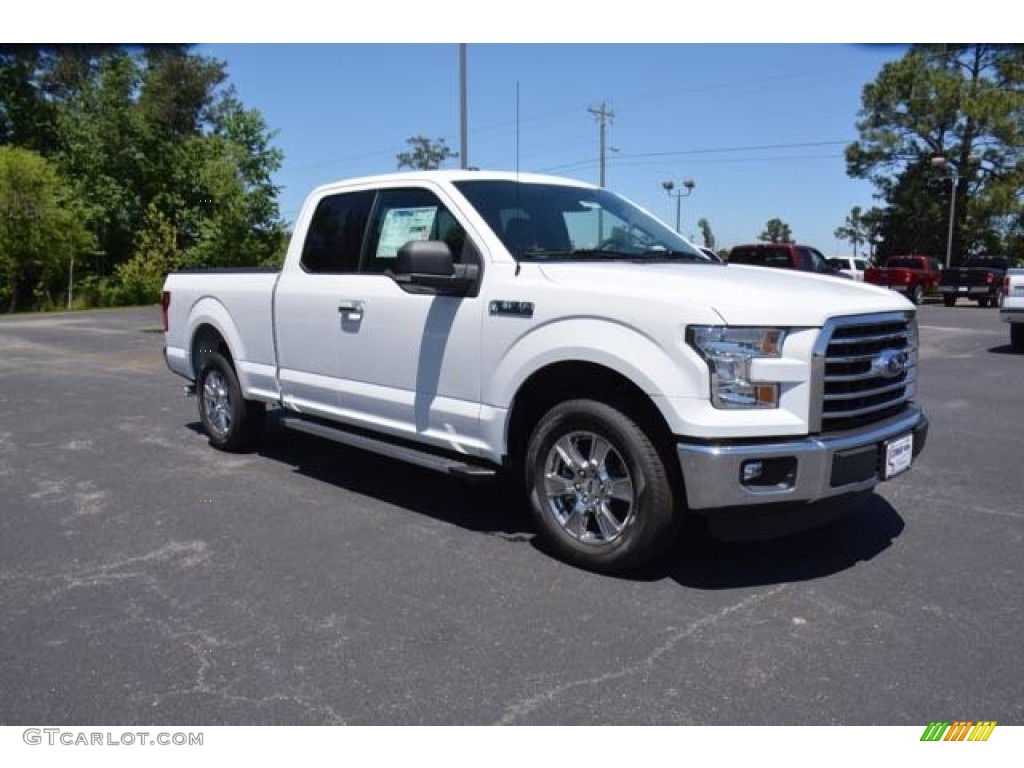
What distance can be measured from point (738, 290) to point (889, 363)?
956 mm

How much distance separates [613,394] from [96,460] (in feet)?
15.1

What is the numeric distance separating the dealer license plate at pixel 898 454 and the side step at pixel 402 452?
197 cm

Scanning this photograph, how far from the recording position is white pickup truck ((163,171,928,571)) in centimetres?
374

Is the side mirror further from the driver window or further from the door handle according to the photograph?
the door handle

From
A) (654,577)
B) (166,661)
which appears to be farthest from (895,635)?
(166,661)

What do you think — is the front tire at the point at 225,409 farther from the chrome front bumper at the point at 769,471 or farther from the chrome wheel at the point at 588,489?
the chrome front bumper at the point at 769,471

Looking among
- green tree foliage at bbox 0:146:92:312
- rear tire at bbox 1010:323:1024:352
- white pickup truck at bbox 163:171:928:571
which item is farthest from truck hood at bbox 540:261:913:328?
green tree foliage at bbox 0:146:92:312

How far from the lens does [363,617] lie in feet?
12.3

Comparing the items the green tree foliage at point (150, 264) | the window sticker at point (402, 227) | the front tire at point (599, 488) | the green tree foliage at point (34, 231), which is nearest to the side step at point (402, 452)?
the front tire at point (599, 488)

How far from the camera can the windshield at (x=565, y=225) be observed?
4.82m

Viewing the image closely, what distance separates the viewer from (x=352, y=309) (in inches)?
212

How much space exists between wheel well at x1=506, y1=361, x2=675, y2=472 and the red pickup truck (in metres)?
26.0

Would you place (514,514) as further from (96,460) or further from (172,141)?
(172,141)
